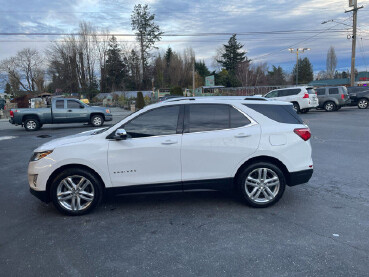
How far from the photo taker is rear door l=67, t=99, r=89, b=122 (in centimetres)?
1644

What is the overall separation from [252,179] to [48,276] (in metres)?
2.89

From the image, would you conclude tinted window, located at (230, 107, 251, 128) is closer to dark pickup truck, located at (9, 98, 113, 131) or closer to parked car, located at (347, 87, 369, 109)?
dark pickup truck, located at (9, 98, 113, 131)

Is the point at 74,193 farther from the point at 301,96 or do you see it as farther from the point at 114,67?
the point at 114,67

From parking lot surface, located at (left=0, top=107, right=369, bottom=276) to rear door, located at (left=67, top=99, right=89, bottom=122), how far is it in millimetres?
11528

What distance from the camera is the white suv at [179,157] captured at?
168 inches

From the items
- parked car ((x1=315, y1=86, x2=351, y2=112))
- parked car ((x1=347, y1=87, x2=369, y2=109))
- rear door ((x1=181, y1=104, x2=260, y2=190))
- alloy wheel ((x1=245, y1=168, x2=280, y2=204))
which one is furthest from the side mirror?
parked car ((x1=347, y1=87, x2=369, y2=109))

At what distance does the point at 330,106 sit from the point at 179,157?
68.6 ft

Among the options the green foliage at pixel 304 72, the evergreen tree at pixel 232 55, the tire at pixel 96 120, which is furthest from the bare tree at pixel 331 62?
the tire at pixel 96 120

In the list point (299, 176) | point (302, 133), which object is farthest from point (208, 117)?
point (299, 176)

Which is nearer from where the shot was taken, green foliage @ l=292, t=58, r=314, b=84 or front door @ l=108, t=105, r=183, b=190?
front door @ l=108, t=105, r=183, b=190

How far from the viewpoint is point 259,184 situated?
4.43 m

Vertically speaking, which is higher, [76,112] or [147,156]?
[76,112]

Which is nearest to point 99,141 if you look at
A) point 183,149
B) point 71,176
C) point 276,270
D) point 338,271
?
point 71,176

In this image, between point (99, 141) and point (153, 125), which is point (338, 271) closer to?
point (153, 125)
